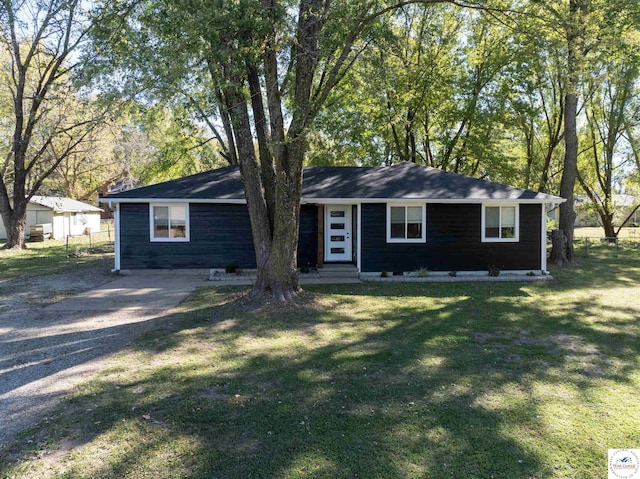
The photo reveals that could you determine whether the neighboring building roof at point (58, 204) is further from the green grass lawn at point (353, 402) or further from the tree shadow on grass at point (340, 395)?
the green grass lawn at point (353, 402)

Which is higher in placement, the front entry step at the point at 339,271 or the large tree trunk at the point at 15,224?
the large tree trunk at the point at 15,224

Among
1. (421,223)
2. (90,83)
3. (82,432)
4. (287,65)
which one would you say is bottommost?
(82,432)

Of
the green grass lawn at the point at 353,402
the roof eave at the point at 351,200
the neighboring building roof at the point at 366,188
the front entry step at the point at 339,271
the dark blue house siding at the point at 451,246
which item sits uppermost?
the neighboring building roof at the point at 366,188

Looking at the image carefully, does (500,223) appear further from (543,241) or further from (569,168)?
(569,168)

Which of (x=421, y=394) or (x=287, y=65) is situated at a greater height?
(x=287, y=65)

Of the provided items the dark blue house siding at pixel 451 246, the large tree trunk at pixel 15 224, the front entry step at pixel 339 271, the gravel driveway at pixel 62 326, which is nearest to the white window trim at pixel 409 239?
the dark blue house siding at pixel 451 246

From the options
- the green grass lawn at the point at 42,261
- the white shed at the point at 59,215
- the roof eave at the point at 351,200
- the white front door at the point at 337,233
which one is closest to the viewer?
the roof eave at the point at 351,200

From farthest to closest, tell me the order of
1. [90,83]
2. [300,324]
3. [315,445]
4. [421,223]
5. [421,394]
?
[421,223]
[90,83]
[300,324]
[421,394]
[315,445]

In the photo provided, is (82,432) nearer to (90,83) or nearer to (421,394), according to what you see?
(421,394)

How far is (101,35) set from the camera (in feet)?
26.5

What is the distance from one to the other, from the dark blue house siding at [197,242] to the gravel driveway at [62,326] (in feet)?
2.73

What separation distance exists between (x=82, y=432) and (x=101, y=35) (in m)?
7.36

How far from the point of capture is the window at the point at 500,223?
12805 millimetres

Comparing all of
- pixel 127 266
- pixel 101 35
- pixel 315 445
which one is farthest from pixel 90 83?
pixel 315 445
